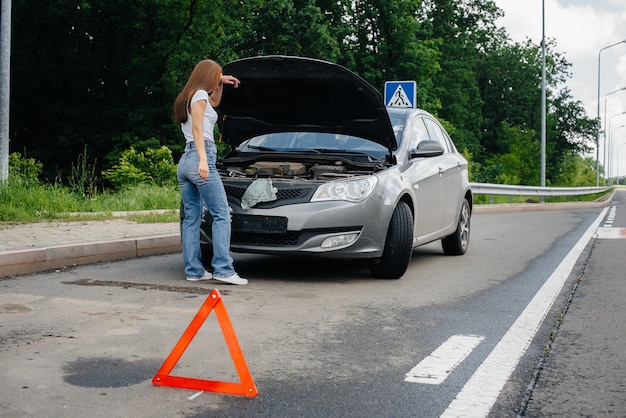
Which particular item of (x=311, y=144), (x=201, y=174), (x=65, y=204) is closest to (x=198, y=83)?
(x=201, y=174)

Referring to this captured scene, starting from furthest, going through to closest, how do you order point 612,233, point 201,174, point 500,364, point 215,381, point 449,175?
1. point 612,233
2. point 449,175
3. point 201,174
4. point 500,364
5. point 215,381

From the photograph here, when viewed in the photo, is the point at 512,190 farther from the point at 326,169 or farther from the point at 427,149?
the point at 326,169

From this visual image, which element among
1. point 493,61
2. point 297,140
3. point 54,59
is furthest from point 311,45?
point 493,61

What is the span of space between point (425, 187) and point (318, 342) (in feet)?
12.3

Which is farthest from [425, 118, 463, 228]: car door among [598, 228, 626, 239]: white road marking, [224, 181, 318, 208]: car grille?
[598, 228, 626, 239]: white road marking

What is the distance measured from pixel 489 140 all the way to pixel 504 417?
6716 centimetres

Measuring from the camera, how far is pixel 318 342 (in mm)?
4688

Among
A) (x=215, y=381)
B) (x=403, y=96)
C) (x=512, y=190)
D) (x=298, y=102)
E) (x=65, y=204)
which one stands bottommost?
(x=512, y=190)

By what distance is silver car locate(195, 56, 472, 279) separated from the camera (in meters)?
6.96

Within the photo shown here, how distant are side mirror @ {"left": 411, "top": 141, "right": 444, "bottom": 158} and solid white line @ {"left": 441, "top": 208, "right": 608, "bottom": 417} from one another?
173 centimetres

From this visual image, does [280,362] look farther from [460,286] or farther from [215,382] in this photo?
[460,286]

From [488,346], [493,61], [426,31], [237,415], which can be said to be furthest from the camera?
[493,61]

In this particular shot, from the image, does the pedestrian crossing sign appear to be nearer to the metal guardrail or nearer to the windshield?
the metal guardrail

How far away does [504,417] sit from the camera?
3.29m
